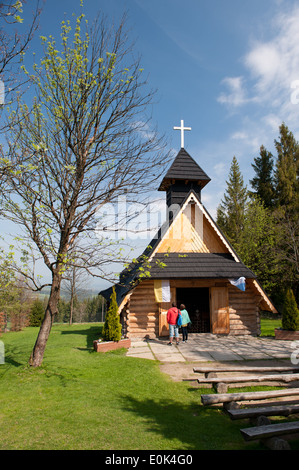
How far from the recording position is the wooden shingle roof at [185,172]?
52.1 ft

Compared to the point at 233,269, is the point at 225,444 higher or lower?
lower

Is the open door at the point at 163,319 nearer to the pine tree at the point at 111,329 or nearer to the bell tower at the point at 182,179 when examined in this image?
the pine tree at the point at 111,329

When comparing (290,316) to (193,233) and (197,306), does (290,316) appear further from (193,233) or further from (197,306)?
(193,233)

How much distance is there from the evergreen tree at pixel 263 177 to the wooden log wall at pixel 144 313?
3032 centimetres

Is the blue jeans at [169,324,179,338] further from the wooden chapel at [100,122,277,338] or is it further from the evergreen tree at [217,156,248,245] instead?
the evergreen tree at [217,156,248,245]

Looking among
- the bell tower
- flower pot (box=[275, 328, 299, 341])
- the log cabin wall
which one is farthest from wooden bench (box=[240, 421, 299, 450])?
the bell tower

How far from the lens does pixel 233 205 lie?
3828 centimetres

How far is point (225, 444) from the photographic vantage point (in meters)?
4.26

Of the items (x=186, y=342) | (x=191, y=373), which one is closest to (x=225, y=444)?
(x=191, y=373)

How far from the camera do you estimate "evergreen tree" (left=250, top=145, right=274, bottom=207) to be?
38141 millimetres

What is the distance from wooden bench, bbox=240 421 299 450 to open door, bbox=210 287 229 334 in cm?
933

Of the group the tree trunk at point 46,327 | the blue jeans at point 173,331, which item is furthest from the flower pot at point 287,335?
the tree trunk at point 46,327
